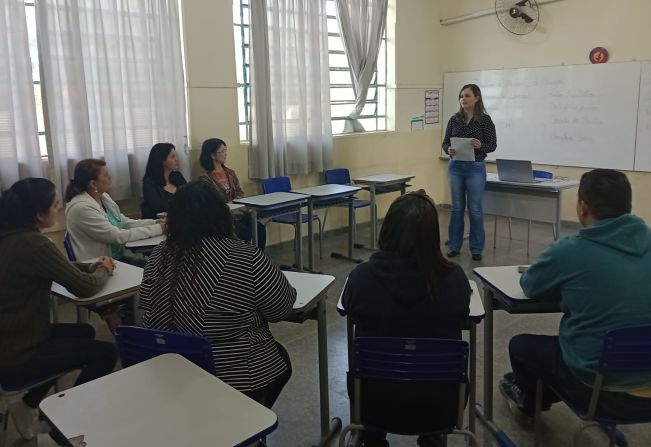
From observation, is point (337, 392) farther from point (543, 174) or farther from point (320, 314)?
point (543, 174)

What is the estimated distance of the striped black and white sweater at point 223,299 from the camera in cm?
183

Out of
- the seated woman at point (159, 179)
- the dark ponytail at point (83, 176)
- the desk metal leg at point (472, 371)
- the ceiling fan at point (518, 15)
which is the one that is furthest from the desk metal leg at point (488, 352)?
the ceiling fan at point (518, 15)

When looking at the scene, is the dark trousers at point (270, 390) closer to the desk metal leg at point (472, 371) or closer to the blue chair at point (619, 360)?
the desk metal leg at point (472, 371)

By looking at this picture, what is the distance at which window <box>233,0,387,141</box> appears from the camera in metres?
5.39

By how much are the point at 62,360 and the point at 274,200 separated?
8.38ft

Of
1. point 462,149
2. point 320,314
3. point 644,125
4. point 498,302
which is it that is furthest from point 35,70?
point 644,125

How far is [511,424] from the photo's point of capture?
2.57 meters

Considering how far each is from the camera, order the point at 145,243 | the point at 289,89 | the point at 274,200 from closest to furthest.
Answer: the point at 145,243 < the point at 274,200 < the point at 289,89

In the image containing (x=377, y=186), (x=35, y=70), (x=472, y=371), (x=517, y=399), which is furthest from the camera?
(x=377, y=186)

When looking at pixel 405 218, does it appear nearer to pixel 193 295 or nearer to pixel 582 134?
pixel 193 295

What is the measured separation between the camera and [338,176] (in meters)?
6.00

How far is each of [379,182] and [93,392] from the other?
431 centimetres

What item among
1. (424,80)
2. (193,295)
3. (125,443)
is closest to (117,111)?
(193,295)

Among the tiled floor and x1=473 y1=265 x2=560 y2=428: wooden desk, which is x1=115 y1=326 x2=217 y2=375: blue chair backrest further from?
x1=473 y1=265 x2=560 y2=428: wooden desk
